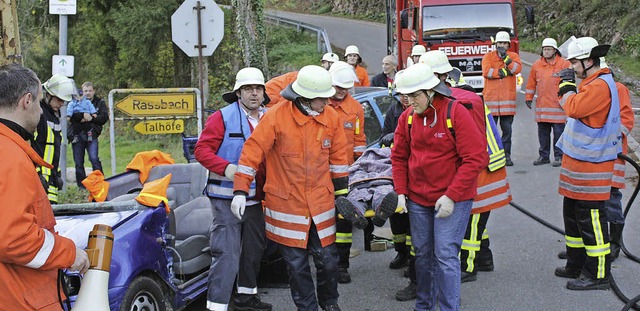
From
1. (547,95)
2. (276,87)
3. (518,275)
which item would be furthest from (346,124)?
(547,95)

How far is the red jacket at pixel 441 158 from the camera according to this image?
489 centimetres

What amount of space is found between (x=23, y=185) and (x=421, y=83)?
9.04 ft

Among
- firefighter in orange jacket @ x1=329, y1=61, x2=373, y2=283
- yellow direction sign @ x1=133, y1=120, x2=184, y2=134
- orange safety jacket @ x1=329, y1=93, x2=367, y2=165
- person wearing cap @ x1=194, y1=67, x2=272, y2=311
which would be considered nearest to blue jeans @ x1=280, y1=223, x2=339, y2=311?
person wearing cap @ x1=194, y1=67, x2=272, y2=311

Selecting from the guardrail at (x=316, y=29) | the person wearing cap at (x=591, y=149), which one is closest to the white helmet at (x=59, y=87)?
the person wearing cap at (x=591, y=149)

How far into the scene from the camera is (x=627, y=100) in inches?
260

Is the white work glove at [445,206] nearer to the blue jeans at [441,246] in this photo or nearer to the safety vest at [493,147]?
the blue jeans at [441,246]

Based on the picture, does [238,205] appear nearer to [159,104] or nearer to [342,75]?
[342,75]

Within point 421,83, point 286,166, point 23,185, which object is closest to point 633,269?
point 421,83

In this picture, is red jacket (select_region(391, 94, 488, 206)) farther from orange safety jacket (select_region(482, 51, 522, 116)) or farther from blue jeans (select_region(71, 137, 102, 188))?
blue jeans (select_region(71, 137, 102, 188))

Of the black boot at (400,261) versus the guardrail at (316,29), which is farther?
the guardrail at (316,29)

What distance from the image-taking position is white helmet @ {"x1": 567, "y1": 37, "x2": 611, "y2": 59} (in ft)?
19.1

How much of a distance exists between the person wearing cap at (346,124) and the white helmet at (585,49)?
1.92 meters

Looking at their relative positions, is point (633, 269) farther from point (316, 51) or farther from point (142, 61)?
point (316, 51)

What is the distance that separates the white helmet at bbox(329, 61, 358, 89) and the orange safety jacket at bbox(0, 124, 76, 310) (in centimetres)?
376
